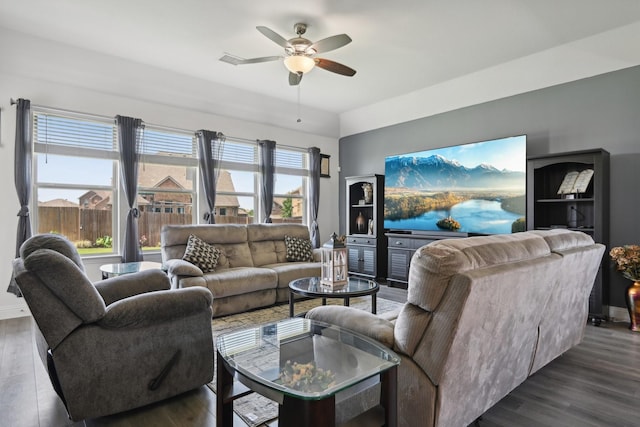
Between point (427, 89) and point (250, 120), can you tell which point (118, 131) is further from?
point (427, 89)

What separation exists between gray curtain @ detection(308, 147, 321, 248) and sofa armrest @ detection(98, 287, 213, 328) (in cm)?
441

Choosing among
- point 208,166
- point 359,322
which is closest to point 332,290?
point 359,322

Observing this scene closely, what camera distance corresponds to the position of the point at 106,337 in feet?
6.16

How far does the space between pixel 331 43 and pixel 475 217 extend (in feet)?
9.85

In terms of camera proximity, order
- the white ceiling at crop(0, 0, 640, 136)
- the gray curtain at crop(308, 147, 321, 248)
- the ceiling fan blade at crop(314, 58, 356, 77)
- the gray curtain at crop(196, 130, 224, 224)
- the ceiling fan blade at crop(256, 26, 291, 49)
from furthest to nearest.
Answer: the gray curtain at crop(308, 147, 321, 248), the gray curtain at crop(196, 130, 224, 224), the ceiling fan blade at crop(314, 58, 356, 77), the white ceiling at crop(0, 0, 640, 136), the ceiling fan blade at crop(256, 26, 291, 49)

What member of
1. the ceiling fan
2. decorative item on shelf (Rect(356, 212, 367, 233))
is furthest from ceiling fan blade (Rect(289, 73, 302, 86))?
decorative item on shelf (Rect(356, 212, 367, 233))

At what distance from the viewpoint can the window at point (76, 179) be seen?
4164 millimetres

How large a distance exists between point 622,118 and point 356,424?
4.32 metres

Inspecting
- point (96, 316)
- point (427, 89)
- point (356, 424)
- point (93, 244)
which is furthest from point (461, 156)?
point (93, 244)

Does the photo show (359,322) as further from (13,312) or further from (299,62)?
(13,312)

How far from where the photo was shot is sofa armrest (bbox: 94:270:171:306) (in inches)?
97.6

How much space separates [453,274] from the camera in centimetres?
138

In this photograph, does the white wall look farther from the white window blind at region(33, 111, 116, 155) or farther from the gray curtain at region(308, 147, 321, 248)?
the gray curtain at region(308, 147, 321, 248)

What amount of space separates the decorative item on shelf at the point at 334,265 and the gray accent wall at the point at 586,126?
2.82m
